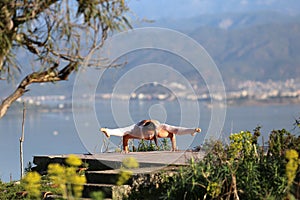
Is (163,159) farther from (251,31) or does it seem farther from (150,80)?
(251,31)

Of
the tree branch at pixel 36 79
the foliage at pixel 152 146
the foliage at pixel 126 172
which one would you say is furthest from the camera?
the foliage at pixel 152 146

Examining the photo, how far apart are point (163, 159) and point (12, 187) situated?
2101 mm

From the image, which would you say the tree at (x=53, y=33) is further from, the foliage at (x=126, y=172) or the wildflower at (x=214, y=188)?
the wildflower at (x=214, y=188)

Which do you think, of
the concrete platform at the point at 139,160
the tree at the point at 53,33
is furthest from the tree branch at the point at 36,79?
the concrete platform at the point at 139,160

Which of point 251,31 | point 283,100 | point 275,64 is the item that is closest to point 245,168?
point 283,100

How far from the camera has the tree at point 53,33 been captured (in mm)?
6074

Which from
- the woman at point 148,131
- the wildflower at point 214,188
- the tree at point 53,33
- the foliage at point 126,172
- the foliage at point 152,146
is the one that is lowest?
the wildflower at point 214,188

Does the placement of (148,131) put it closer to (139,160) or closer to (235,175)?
(139,160)

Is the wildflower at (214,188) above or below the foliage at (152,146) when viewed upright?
below

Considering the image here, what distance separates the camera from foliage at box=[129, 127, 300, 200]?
7285 millimetres

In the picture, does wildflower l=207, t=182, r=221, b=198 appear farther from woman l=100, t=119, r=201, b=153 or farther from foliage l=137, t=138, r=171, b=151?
foliage l=137, t=138, r=171, b=151

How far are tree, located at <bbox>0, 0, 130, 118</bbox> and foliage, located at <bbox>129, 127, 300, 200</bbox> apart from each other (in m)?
1.88

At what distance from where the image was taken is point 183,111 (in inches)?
461

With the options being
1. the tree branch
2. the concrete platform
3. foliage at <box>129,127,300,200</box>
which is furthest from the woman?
the tree branch
